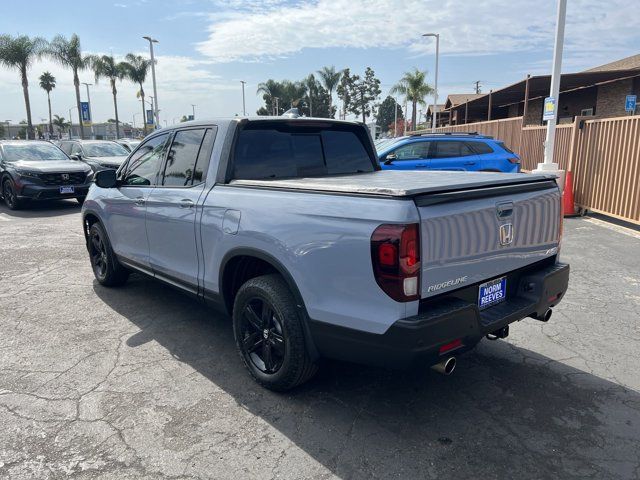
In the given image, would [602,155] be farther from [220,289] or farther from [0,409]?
[0,409]

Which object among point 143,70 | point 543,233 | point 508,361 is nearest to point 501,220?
point 543,233

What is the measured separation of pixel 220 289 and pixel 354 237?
1.46 m

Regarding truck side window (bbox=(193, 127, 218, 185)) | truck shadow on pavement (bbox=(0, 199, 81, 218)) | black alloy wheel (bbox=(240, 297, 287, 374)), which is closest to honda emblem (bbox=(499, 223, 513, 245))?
black alloy wheel (bbox=(240, 297, 287, 374))

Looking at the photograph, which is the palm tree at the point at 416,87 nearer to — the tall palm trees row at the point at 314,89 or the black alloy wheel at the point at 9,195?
the tall palm trees row at the point at 314,89

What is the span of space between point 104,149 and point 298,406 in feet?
49.4

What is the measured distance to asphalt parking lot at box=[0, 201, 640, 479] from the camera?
266cm

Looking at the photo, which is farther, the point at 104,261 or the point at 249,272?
the point at 104,261

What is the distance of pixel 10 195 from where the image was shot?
40.0 feet

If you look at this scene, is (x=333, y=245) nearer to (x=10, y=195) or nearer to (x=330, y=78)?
(x=10, y=195)

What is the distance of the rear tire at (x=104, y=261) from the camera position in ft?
17.7

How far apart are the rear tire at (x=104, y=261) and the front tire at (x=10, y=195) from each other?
757 cm

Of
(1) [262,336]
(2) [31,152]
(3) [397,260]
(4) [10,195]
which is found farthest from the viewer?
(2) [31,152]

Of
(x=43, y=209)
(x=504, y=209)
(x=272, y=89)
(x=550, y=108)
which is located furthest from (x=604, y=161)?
(x=272, y=89)

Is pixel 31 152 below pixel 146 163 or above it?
below
